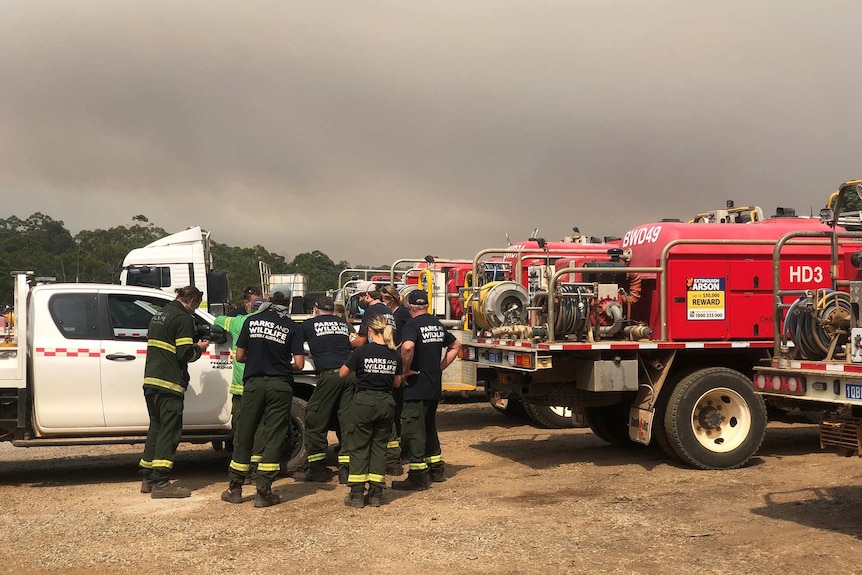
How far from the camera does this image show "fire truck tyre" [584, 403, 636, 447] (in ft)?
34.4

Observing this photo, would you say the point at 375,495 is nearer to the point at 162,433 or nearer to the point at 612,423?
the point at 162,433

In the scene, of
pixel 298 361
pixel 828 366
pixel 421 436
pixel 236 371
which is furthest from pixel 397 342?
pixel 828 366

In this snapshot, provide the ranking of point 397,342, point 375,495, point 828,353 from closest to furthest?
point 828,353
point 375,495
point 397,342

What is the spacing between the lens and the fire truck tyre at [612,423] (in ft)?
34.4

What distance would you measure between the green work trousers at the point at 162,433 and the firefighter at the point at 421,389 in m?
2.11

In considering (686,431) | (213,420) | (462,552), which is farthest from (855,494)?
(213,420)

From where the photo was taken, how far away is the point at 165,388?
26.8 ft

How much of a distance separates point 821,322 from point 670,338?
2.89 m

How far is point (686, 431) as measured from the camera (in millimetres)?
9016

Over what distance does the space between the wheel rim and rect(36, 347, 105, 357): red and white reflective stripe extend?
6.01 metres

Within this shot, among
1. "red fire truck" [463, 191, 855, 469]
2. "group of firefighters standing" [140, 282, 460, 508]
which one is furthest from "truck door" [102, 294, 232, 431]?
"red fire truck" [463, 191, 855, 469]

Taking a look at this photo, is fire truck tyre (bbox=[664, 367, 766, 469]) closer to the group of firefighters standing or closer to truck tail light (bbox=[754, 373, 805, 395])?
truck tail light (bbox=[754, 373, 805, 395])

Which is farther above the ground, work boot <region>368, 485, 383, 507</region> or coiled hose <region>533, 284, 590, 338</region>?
coiled hose <region>533, 284, 590, 338</region>

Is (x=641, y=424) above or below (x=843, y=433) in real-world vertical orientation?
below
